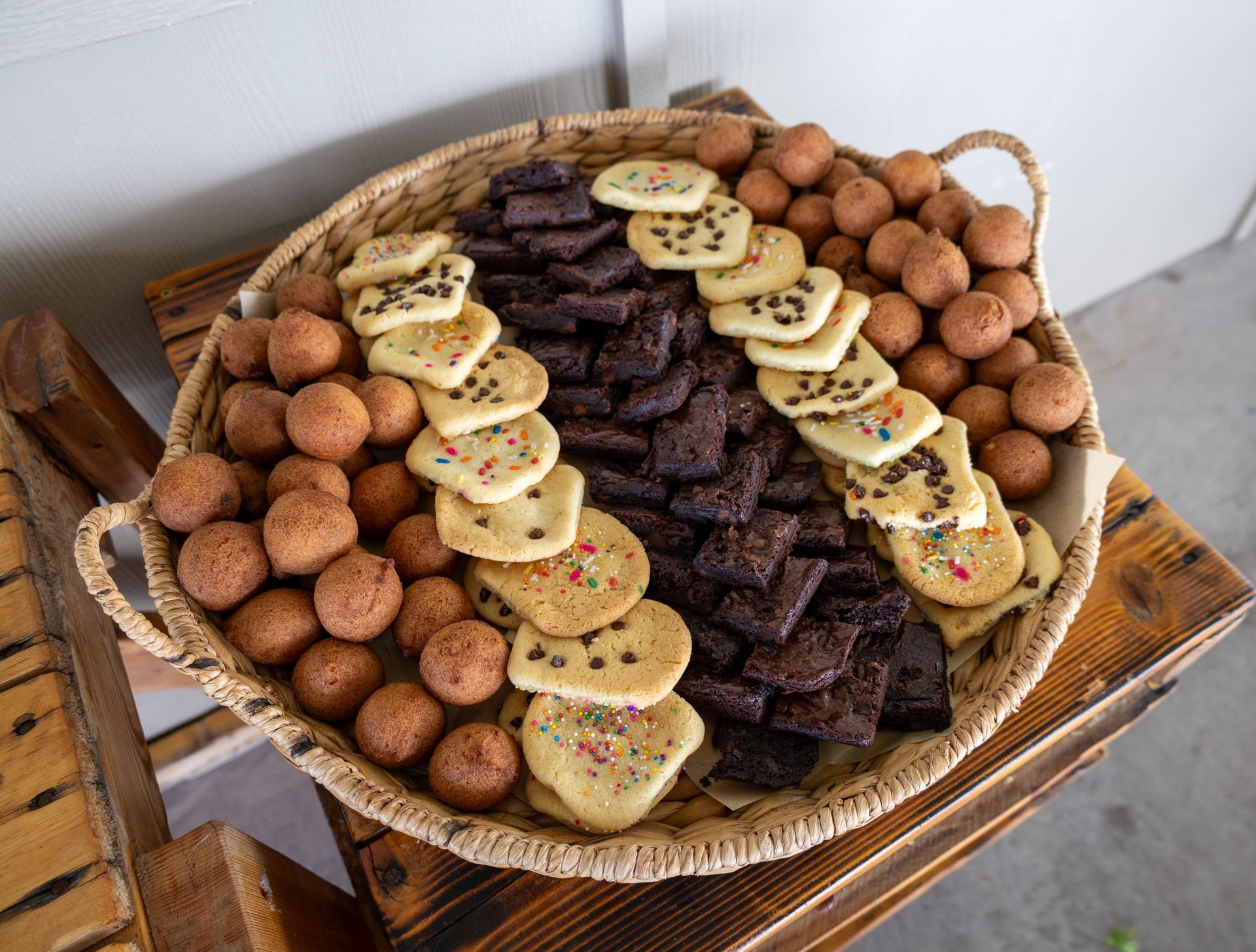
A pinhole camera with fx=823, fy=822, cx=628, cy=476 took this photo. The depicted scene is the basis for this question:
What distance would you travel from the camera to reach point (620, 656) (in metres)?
1.34

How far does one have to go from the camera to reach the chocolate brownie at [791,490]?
156 cm

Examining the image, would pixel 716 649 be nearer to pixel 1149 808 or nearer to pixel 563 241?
pixel 563 241

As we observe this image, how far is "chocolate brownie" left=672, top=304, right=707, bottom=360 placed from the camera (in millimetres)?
1702

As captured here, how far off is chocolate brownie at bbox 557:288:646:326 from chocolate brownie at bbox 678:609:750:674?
647 mm

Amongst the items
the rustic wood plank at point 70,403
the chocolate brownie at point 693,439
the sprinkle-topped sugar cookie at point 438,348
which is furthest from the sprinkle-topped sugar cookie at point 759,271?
the rustic wood plank at point 70,403

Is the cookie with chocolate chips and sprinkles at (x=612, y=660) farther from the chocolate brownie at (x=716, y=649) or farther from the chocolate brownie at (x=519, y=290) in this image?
the chocolate brownie at (x=519, y=290)

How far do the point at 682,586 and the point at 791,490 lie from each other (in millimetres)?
287

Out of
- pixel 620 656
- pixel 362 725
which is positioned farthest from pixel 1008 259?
pixel 362 725

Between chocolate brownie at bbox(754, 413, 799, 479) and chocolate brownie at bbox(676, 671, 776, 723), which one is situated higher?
chocolate brownie at bbox(754, 413, 799, 479)

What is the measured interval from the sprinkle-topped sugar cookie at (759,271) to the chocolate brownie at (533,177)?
0.37m

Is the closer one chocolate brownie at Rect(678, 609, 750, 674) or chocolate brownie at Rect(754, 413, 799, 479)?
chocolate brownie at Rect(678, 609, 750, 674)

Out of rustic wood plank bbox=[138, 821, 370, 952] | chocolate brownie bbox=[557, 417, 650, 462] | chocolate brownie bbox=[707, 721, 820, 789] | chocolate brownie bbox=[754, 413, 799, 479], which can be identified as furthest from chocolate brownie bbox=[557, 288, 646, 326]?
rustic wood plank bbox=[138, 821, 370, 952]

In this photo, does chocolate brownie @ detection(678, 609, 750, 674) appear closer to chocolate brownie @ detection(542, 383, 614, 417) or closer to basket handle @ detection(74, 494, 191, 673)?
chocolate brownie @ detection(542, 383, 614, 417)

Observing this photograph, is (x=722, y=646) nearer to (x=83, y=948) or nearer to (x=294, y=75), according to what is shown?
(x=83, y=948)
